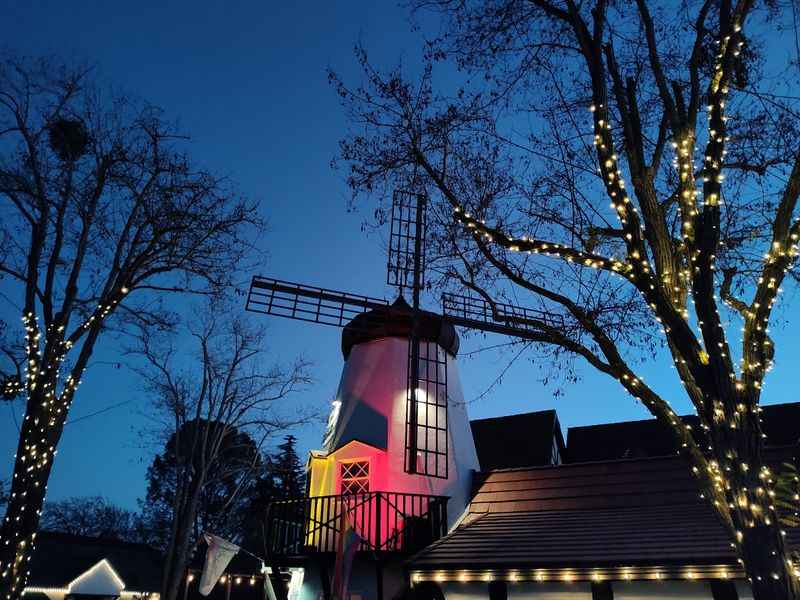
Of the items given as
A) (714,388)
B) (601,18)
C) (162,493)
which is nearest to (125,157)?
(601,18)

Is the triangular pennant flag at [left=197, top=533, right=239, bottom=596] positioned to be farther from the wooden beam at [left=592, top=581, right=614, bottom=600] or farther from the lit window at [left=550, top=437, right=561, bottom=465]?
the lit window at [left=550, top=437, right=561, bottom=465]

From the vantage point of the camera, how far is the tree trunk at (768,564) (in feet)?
14.3

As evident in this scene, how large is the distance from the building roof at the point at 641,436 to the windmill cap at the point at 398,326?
22.3ft

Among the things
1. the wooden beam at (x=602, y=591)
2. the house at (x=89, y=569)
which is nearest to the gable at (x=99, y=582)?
the house at (x=89, y=569)

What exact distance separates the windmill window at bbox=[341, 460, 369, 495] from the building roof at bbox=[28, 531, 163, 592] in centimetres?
1712

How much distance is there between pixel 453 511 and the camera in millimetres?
12344

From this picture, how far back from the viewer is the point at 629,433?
19.5 meters

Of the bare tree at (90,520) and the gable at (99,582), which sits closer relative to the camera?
the gable at (99,582)

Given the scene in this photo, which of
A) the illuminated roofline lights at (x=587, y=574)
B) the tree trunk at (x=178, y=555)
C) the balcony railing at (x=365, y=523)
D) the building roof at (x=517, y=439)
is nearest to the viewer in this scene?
the illuminated roofline lights at (x=587, y=574)

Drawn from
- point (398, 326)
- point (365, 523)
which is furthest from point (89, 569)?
point (398, 326)

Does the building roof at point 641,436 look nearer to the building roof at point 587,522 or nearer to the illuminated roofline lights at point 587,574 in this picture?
the building roof at point 587,522

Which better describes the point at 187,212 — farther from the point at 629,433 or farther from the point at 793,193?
the point at 629,433

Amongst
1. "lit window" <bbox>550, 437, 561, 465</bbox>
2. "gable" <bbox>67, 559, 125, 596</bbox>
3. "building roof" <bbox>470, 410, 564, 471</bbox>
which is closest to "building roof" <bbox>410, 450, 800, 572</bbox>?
"building roof" <bbox>470, 410, 564, 471</bbox>

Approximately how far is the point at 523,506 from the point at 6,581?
8.77m
